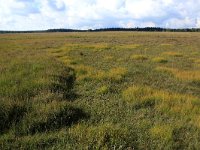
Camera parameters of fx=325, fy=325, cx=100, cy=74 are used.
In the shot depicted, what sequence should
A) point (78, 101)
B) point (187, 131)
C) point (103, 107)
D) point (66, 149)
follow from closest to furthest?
point (66, 149)
point (187, 131)
point (103, 107)
point (78, 101)

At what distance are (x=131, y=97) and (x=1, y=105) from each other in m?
3.88

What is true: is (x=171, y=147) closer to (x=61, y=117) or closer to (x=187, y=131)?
(x=187, y=131)

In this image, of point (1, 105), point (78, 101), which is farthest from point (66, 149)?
point (78, 101)

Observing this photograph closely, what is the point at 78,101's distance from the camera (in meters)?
9.81

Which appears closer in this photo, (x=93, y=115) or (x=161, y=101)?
(x=93, y=115)

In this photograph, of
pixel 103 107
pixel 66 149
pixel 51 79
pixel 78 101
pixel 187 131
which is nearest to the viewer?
pixel 66 149

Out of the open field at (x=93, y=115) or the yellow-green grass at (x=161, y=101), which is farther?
the yellow-green grass at (x=161, y=101)

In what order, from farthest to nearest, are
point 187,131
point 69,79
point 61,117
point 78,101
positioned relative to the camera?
point 69,79, point 78,101, point 61,117, point 187,131

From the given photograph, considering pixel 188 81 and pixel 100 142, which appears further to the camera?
pixel 188 81

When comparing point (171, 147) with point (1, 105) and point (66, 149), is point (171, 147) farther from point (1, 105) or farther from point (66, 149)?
point (1, 105)

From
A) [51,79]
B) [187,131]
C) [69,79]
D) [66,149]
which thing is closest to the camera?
[66,149]

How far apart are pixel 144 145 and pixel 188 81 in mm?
7988

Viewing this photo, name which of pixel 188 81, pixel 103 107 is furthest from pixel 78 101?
pixel 188 81

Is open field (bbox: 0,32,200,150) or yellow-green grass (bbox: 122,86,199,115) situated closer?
open field (bbox: 0,32,200,150)
